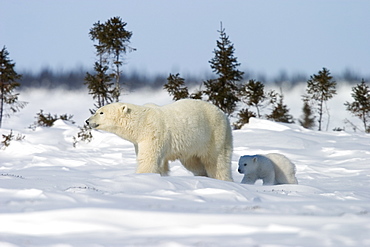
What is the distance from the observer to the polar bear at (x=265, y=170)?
7531 mm

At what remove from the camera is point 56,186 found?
3.94 metres

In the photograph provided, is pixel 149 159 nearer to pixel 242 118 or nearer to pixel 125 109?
pixel 125 109

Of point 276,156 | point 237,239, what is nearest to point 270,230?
point 237,239

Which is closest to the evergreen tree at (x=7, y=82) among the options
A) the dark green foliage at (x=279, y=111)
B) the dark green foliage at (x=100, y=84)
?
the dark green foliage at (x=100, y=84)

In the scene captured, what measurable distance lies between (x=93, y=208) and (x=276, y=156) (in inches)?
227

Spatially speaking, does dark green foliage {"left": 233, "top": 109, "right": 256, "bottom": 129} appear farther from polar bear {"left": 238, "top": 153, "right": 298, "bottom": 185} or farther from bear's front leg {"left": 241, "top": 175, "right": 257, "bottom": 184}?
bear's front leg {"left": 241, "top": 175, "right": 257, "bottom": 184}

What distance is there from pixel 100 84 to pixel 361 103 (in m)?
21.5

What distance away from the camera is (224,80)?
27.3 m

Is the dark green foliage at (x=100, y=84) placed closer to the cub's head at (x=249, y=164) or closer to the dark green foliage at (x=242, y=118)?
the dark green foliage at (x=242, y=118)

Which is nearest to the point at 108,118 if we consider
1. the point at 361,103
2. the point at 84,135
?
the point at 84,135

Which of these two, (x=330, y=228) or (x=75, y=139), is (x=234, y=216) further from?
(x=75, y=139)

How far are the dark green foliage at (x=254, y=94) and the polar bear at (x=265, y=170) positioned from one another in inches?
880

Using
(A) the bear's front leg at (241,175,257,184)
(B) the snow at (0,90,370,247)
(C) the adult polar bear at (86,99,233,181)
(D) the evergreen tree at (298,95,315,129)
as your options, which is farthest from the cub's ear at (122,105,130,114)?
(D) the evergreen tree at (298,95,315,129)

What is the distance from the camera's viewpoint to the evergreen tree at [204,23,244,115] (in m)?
27.0
